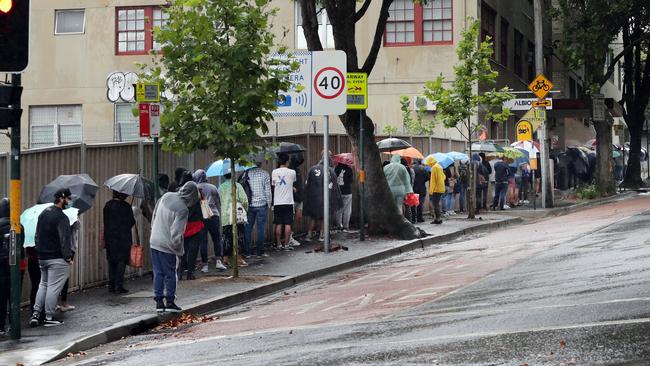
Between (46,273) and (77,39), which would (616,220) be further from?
(77,39)

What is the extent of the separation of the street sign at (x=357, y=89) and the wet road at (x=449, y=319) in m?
4.58

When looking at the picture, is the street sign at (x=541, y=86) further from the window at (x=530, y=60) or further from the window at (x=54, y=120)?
the window at (x=530, y=60)

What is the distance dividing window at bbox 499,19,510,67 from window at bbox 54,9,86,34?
17077 millimetres

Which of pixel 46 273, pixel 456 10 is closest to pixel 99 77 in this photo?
pixel 456 10

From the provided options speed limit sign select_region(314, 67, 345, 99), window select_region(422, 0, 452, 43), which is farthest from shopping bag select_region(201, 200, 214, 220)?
window select_region(422, 0, 452, 43)

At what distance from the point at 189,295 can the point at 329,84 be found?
6.68 m

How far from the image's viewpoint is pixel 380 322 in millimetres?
12102

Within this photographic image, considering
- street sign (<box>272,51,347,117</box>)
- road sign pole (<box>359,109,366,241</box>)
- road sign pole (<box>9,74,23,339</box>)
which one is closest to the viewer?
road sign pole (<box>9,74,23,339</box>)

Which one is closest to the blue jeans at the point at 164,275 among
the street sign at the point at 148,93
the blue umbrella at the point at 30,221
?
the blue umbrella at the point at 30,221

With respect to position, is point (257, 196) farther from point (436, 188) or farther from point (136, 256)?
point (436, 188)

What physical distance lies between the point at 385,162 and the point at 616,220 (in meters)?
6.44

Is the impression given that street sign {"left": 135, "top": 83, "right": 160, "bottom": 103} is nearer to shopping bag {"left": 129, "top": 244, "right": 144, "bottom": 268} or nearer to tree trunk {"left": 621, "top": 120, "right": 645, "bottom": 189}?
shopping bag {"left": 129, "top": 244, "right": 144, "bottom": 268}

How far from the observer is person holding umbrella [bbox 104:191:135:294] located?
16516 mm

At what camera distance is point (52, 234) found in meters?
13.9
